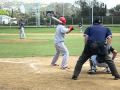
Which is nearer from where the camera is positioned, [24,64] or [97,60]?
[97,60]

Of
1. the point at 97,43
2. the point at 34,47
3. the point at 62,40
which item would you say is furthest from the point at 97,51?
the point at 34,47

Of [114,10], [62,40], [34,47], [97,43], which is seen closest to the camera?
[97,43]

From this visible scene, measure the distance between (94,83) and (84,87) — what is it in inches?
25.2

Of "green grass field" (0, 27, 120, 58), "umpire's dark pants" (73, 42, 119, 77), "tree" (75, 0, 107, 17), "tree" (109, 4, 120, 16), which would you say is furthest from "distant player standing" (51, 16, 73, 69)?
"tree" (109, 4, 120, 16)

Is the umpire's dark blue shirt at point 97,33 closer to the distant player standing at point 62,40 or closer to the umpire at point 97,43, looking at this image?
the umpire at point 97,43

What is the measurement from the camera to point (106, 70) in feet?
43.8

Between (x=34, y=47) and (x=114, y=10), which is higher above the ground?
(x=114, y=10)

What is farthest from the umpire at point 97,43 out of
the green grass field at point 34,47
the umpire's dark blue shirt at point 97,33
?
the green grass field at point 34,47

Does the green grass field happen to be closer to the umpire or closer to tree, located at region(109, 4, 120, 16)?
the umpire

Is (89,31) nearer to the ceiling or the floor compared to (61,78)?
nearer to the ceiling

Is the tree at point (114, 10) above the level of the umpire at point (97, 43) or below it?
below

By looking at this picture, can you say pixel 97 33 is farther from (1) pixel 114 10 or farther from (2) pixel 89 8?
(1) pixel 114 10

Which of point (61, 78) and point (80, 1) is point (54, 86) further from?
point (80, 1)

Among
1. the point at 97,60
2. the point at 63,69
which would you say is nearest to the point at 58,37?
the point at 63,69
